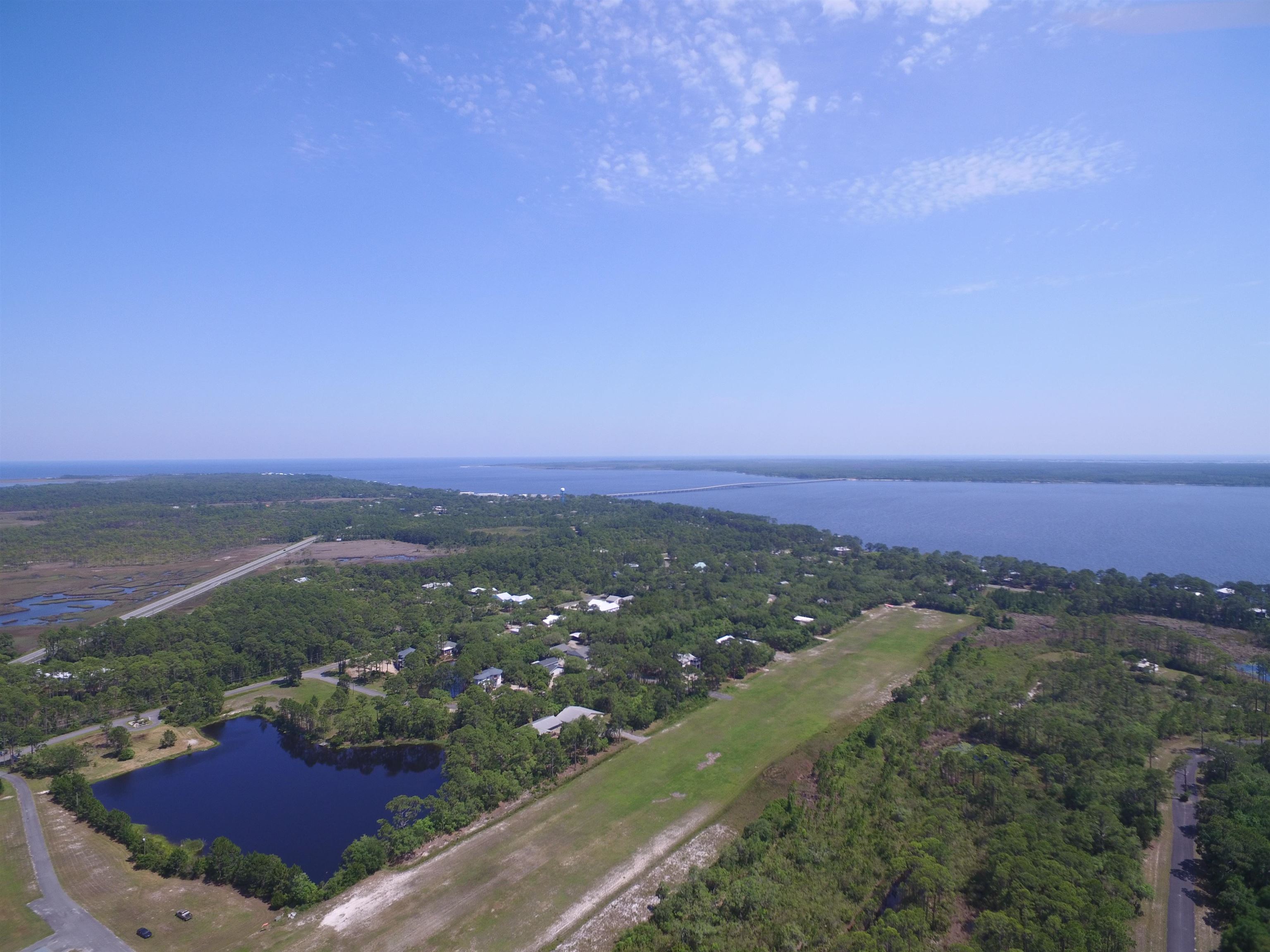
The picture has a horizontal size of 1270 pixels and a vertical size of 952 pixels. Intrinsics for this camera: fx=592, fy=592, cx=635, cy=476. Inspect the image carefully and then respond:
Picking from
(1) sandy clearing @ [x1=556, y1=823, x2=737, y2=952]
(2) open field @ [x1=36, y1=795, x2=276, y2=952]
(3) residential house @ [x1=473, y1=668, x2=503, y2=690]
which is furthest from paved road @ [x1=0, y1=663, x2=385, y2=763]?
(1) sandy clearing @ [x1=556, y1=823, x2=737, y2=952]

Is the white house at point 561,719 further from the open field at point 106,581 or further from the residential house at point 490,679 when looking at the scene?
the open field at point 106,581

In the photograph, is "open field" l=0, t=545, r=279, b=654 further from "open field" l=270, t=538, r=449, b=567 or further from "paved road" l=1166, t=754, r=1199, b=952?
"paved road" l=1166, t=754, r=1199, b=952

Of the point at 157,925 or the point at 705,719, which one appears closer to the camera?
the point at 157,925

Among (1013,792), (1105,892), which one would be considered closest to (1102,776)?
(1013,792)

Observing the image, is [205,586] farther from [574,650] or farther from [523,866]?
[523,866]

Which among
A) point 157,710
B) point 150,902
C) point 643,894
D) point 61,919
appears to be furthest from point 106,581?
point 643,894

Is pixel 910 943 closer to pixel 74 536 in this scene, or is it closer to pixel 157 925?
pixel 157 925
